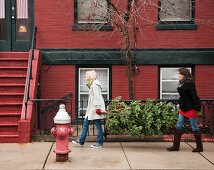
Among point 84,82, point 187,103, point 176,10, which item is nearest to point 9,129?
point 84,82

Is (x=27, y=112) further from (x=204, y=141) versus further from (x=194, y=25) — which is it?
(x=194, y=25)

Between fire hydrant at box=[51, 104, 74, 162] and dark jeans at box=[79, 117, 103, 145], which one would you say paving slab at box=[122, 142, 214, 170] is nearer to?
dark jeans at box=[79, 117, 103, 145]

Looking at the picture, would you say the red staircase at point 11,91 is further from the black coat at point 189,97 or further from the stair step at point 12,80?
the black coat at point 189,97

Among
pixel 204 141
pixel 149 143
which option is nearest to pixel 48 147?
pixel 149 143

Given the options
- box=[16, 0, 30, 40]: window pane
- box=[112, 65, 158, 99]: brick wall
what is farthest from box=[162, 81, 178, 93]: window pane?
box=[16, 0, 30, 40]: window pane

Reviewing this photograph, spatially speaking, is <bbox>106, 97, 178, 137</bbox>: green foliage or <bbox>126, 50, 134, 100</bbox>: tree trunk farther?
<bbox>126, 50, 134, 100</bbox>: tree trunk

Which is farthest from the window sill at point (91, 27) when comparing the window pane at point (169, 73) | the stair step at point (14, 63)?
the window pane at point (169, 73)

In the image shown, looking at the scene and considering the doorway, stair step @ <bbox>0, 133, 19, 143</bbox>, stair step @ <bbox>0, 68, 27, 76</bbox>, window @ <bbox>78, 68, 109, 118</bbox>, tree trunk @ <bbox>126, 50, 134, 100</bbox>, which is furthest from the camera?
the doorway

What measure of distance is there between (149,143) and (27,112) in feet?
9.74

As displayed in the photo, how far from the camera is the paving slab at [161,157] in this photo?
7859 mm

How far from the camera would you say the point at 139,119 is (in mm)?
9672

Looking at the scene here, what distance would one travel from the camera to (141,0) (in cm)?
1251

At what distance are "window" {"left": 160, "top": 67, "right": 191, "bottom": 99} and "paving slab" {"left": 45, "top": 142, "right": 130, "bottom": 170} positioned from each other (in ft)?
12.9

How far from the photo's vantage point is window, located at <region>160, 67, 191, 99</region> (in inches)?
516
